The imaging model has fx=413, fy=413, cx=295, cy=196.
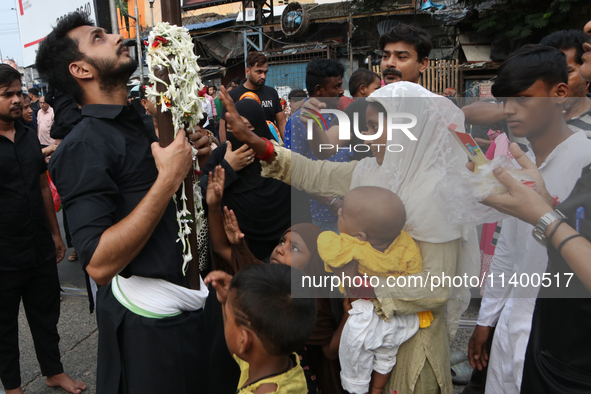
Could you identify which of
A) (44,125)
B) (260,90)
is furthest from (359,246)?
(44,125)

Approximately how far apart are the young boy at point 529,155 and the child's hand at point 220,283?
47.4 inches

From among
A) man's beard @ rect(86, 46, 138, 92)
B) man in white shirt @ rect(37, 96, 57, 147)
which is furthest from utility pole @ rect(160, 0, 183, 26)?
man in white shirt @ rect(37, 96, 57, 147)

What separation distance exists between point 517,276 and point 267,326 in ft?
3.53

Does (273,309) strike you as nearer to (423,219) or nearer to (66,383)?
(423,219)

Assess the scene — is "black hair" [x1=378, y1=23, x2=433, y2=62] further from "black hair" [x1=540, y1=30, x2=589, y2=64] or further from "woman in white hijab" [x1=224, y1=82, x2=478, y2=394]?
"woman in white hijab" [x1=224, y1=82, x2=478, y2=394]

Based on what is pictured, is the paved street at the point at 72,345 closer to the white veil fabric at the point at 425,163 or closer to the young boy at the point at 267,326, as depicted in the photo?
the young boy at the point at 267,326

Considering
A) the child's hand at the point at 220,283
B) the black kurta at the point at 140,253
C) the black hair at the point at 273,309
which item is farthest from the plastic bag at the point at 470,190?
the black kurta at the point at 140,253

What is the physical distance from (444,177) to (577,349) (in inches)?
28.3

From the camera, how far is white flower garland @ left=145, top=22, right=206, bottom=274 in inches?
60.5

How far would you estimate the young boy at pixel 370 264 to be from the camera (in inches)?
58.9

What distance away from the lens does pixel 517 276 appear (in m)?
1.74

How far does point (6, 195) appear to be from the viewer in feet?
8.77

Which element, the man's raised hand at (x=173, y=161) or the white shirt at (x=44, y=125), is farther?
the white shirt at (x=44, y=125)

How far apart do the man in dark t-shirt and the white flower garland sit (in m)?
3.44
